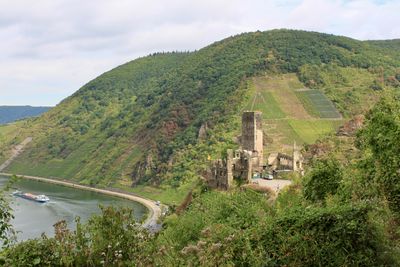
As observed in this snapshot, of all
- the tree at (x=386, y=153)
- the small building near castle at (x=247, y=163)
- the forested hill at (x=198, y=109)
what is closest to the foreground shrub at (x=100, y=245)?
the tree at (x=386, y=153)

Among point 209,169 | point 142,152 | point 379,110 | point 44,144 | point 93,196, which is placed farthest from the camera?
point 44,144

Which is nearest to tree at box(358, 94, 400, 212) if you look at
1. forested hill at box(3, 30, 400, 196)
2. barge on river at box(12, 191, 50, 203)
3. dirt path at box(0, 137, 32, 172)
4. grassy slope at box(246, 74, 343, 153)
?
grassy slope at box(246, 74, 343, 153)

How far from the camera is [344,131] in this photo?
69625 millimetres

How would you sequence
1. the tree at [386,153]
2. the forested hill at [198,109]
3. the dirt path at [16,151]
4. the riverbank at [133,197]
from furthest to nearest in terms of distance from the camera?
1. the dirt path at [16,151]
2. the forested hill at [198,109]
3. the riverbank at [133,197]
4. the tree at [386,153]

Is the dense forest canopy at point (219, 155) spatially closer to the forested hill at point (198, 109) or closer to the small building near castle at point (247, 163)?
the forested hill at point (198, 109)

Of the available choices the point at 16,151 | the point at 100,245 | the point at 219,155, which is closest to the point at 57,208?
the point at 219,155

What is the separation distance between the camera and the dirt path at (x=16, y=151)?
155 m

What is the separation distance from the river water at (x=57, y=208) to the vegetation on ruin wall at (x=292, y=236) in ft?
151

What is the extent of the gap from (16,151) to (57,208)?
8072 centimetres

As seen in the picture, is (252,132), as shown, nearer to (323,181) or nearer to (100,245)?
(323,181)

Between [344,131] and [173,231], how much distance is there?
1917 inches

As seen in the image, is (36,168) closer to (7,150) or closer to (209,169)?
(7,150)

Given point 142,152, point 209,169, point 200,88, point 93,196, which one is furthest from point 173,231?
point 200,88

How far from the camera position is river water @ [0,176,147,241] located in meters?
71.5
